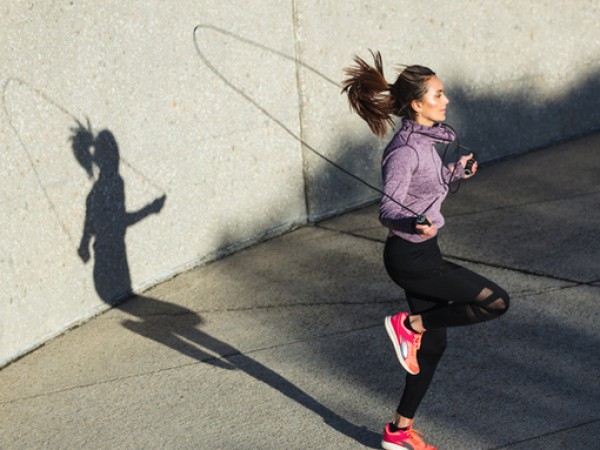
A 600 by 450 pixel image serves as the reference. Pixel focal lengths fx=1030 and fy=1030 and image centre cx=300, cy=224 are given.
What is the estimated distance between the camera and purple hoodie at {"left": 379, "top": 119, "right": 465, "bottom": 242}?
4082mm

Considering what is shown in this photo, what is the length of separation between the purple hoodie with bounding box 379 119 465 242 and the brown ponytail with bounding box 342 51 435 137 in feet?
0.33

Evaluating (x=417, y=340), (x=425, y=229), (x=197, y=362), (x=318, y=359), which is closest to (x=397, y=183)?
(x=425, y=229)

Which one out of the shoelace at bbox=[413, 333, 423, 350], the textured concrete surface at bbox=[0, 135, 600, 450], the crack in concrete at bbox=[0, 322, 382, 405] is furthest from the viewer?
the crack in concrete at bbox=[0, 322, 382, 405]

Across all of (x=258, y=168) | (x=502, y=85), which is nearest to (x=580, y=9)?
(x=502, y=85)

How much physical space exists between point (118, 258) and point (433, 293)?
2676 millimetres

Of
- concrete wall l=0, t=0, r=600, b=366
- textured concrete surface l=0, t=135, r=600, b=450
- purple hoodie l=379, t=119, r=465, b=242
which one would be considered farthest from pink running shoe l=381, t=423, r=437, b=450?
concrete wall l=0, t=0, r=600, b=366

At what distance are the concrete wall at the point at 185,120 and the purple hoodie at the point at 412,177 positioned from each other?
7.80 ft

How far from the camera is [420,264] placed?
13.7 feet

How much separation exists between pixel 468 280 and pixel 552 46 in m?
5.29

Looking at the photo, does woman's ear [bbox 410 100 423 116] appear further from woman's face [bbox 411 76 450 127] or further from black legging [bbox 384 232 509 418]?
black legging [bbox 384 232 509 418]

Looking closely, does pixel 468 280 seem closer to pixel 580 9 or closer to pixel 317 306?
pixel 317 306

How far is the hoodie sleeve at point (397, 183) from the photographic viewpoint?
13.3 feet

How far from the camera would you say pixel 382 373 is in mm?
5074

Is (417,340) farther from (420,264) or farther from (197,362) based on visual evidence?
(197,362)
